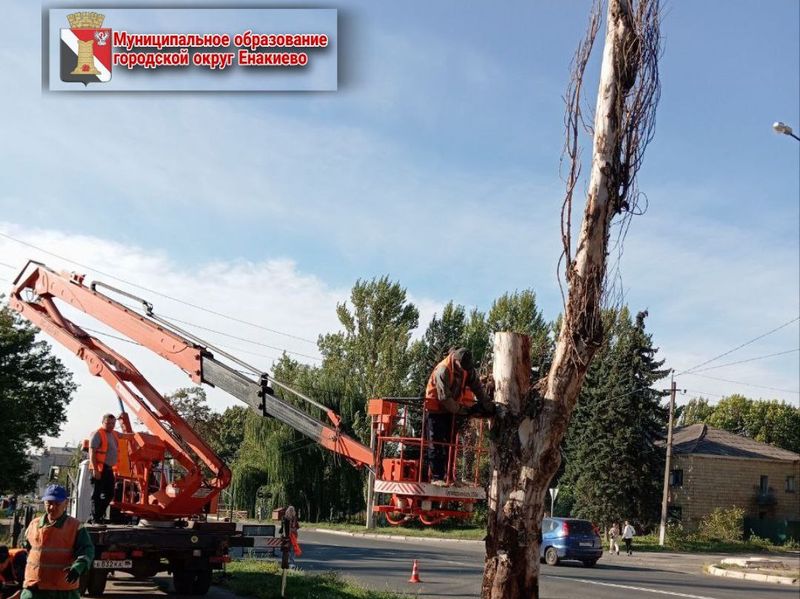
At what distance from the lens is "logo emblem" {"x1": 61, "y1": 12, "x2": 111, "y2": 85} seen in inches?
574

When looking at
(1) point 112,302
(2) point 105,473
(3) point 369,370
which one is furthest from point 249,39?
(3) point 369,370

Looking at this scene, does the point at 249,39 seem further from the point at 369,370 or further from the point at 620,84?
the point at 369,370

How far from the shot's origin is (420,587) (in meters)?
17.4

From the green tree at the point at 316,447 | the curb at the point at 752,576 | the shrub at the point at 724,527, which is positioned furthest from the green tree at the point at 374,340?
the curb at the point at 752,576

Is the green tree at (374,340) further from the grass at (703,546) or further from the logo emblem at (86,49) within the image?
the logo emblem at (86,49)

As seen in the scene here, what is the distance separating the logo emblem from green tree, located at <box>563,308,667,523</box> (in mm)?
32986

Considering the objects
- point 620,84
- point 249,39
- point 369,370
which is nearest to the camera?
point 620,84

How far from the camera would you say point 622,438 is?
4259 centimetres

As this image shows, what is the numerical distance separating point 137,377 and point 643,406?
32841 millimetres

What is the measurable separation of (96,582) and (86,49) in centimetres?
876

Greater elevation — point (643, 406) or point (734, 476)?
point (643, 406)

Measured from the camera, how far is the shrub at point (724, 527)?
4366 cm

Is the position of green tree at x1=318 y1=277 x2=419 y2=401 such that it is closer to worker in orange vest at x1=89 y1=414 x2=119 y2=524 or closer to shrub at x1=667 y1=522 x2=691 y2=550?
shrub at x1=667 y1=522 x2=691 y2=550

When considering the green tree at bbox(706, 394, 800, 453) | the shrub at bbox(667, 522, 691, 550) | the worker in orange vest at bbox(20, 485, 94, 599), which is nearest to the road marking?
the worker in orange vest at bbox(20, 485, 94, 599)
